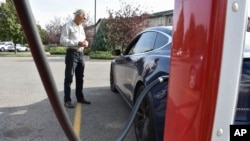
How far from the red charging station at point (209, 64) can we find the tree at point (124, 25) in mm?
22025

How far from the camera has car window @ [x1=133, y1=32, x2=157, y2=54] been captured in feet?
12.6

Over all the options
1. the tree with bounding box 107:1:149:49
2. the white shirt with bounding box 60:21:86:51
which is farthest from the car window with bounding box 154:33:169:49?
the tree with bounding box 107:1:149:49

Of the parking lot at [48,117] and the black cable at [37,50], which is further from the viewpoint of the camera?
the parking lot at [48,117]

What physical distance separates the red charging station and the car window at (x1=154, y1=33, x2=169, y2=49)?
2.37 meters

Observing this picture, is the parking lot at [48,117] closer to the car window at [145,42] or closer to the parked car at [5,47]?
the car window at [145,42]

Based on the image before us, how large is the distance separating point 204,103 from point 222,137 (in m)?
0.14

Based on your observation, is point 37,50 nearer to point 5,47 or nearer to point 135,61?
point 135,61

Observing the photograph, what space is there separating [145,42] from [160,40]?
2.17ft

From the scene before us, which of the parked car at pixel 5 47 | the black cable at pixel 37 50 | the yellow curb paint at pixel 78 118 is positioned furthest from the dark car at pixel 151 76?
the parked car at pixel 5 47

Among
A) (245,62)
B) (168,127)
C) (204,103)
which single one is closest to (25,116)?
(245,62)

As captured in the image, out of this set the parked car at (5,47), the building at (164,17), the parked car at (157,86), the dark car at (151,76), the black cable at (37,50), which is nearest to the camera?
the black cable at (37,50)

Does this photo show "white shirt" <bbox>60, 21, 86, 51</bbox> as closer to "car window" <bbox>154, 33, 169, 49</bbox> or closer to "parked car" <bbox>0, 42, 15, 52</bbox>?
"car window" <bbox>154, 33, 169, 49</bbox>

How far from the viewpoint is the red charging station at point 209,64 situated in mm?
854

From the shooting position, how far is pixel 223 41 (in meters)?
0.85
